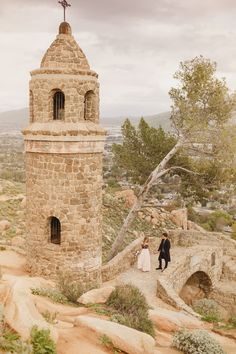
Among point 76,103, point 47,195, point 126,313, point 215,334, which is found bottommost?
point 215,334

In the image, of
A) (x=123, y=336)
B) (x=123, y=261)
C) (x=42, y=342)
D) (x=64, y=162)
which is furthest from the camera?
(x=123, y=261)

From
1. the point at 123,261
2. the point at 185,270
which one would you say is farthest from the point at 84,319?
the point at 185,270

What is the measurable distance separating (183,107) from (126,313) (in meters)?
11.5

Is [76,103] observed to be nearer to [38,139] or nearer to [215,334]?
[38,139]

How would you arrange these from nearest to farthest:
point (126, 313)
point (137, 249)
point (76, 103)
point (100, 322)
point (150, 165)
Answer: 1. point (100, 322)
2. point (126, 313)
3. point (76, 103)
4. point (137, 249)
5. point (150, 165)

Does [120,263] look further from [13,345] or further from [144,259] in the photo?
[13,345]

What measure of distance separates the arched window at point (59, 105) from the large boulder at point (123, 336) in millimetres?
6526

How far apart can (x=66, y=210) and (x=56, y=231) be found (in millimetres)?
1167

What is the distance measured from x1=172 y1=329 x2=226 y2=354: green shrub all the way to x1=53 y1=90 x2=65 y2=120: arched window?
Result: 7081 millimetres

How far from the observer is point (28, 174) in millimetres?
12641

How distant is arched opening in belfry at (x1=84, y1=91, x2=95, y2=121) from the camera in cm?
1245

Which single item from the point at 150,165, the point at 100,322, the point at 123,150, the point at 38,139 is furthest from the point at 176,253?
the point at 100,322

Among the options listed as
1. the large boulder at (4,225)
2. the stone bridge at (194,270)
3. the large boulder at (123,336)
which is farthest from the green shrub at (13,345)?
the large boulder at (4,225)

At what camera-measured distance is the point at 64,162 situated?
469 inches
